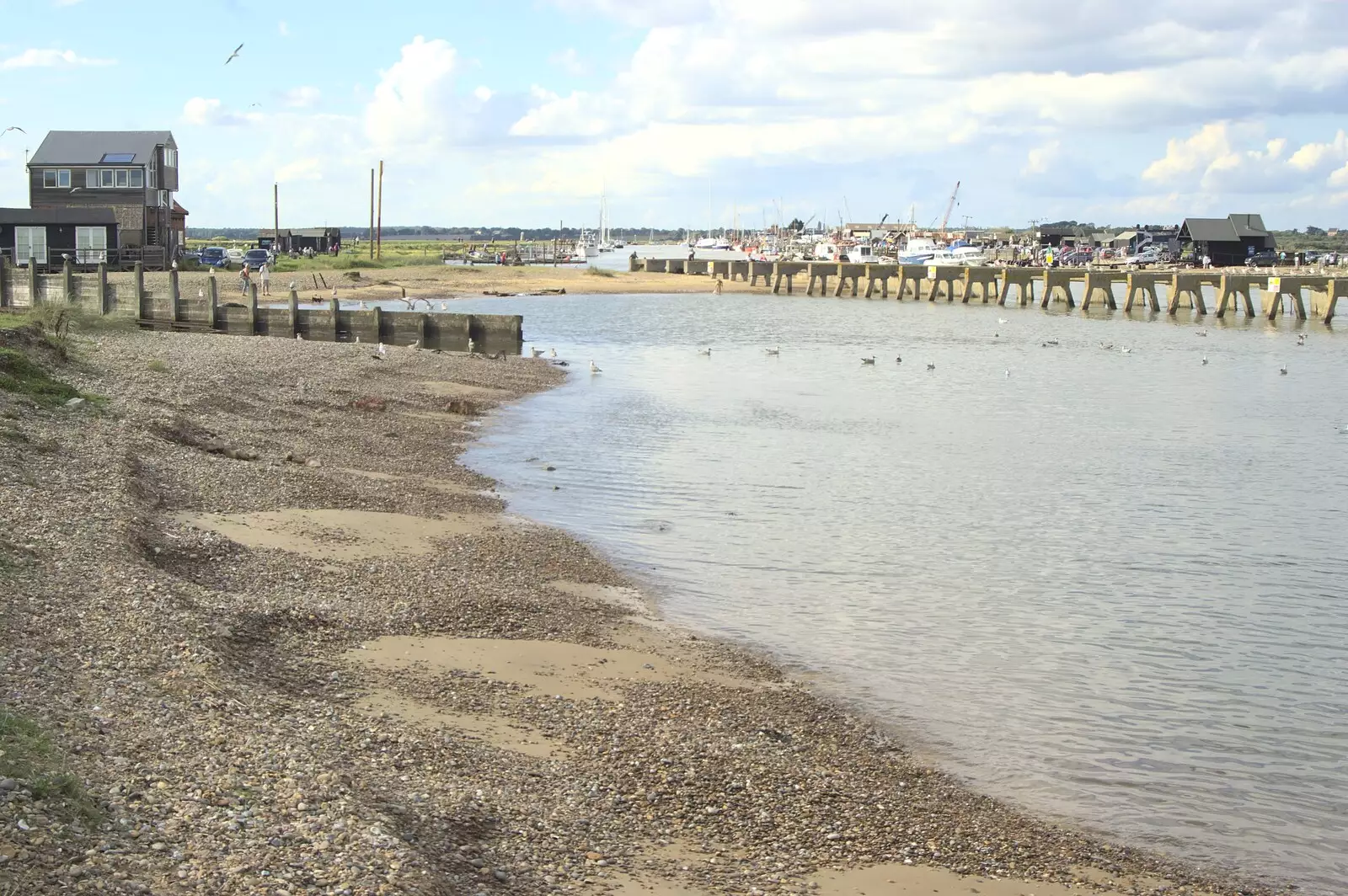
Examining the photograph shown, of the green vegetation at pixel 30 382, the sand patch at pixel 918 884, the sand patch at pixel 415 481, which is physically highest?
the green vegetation at pixel 30 382

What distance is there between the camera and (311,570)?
14180 millimetres

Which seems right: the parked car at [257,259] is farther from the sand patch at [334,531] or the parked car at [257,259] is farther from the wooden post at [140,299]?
the sand patch at [334,531]

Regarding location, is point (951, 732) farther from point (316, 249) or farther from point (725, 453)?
point (316, 249)

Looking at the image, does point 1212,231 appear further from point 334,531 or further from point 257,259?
point 334,531

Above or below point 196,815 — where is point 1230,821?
below

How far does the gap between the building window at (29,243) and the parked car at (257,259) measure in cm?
1953

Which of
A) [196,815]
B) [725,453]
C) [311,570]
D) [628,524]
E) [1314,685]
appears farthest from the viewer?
[725,453]

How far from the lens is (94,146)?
66125 mm

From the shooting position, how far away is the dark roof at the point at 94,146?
214 ft

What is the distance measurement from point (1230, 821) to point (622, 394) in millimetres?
27660

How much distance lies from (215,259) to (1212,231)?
96.8 m

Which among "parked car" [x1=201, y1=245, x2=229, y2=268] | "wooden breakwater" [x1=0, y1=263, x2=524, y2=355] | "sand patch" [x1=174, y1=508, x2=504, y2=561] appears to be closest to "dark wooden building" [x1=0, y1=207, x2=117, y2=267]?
"wooden breakwater" [x1=0, y1=263, x2=524, y2=355]

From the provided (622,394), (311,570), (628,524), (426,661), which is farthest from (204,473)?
(622,394)

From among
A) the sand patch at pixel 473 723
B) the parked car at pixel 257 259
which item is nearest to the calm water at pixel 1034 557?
the sand patch at pixel 473 723
